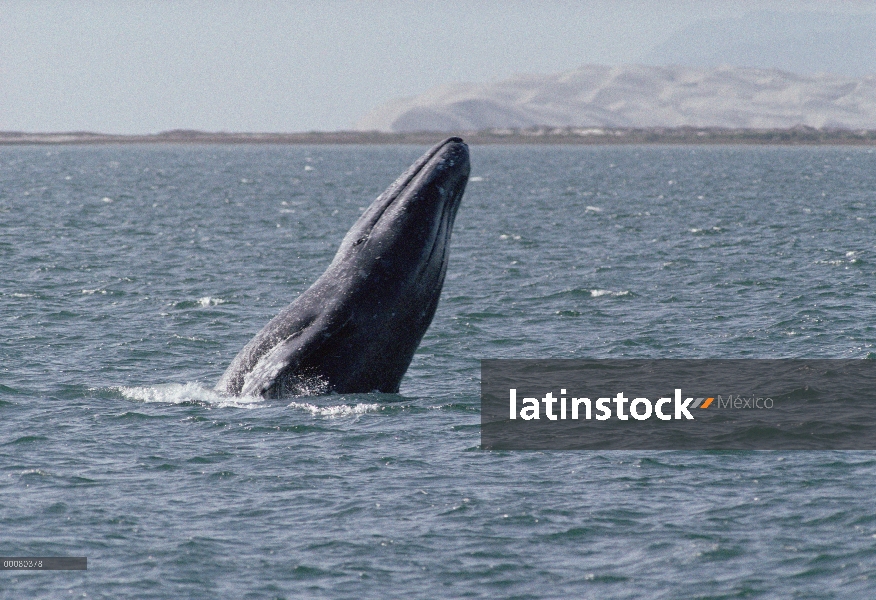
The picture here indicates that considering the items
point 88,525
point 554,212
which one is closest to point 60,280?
point 88,525

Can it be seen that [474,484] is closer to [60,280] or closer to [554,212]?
[60,280]

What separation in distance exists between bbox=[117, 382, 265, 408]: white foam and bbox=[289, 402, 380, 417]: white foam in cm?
195

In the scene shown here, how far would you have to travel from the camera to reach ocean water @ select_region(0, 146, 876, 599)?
12977mm

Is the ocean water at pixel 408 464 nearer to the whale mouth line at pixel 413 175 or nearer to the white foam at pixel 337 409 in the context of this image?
the white foam at pixel 337 409

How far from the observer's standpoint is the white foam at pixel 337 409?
670 inches

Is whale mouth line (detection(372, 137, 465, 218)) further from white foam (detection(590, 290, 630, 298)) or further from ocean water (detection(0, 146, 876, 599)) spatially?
white foam (detection(590, 290, 630, 298))

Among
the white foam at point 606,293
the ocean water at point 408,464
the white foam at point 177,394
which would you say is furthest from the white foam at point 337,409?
the white foam at point 606,293

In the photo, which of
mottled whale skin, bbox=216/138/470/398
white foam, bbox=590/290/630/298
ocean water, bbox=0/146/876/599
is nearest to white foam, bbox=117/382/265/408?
ocean water, bbox=0/146/876/599

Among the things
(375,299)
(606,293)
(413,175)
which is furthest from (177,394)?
(606,293)

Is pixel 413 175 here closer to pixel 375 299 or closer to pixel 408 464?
pixel 375 299

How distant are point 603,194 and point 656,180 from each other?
90.2 feet

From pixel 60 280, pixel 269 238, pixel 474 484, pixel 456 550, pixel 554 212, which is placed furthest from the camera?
pixel 554 212

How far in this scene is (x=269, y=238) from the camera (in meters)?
54.4

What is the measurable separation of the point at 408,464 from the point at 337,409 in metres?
1.48
